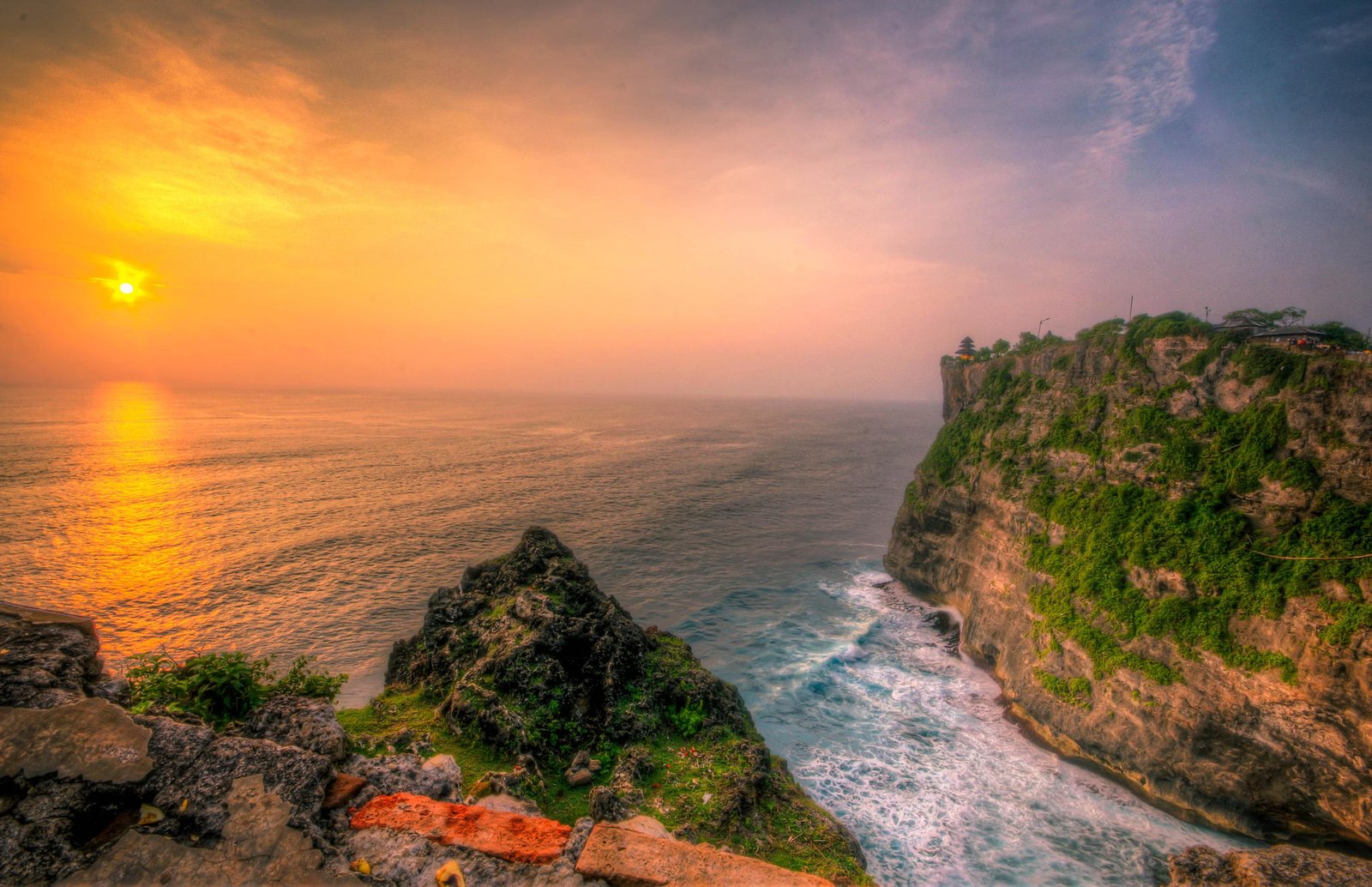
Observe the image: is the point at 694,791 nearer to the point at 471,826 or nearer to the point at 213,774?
the point at 471,826

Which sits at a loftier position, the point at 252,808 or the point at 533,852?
the point at 252,808

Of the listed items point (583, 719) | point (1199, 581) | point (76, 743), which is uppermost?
point (76, 743)

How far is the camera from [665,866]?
23.0ft

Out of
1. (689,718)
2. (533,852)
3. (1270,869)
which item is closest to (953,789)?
(1270,869)

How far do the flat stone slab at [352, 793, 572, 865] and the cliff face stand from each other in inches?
876

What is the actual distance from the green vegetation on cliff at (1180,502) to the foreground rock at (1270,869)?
5399 mm

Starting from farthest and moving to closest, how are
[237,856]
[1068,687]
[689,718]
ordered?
[1068,687] < [689,718] < [237,856]

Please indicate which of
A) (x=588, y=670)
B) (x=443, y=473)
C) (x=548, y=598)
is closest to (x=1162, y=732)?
(x=588, y=670)

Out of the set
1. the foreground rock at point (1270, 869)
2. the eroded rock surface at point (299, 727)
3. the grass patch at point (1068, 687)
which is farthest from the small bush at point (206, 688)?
the grass patch at point (1068, 687)

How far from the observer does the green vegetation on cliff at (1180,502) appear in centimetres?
1666

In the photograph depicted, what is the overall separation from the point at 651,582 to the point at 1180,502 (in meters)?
28.0

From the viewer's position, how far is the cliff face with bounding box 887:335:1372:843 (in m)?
15.4

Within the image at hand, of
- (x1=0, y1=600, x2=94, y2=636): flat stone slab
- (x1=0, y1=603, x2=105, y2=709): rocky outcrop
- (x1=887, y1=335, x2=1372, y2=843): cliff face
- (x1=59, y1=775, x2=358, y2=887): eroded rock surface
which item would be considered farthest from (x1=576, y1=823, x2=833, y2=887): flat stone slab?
(x1=887, y1=335, x2=1372, y2=843): cliff face

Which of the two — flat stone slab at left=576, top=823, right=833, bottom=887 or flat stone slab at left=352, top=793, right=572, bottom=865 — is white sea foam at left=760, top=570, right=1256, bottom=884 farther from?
flat stone slab at left=352, top=793, right=572, bottom=865
